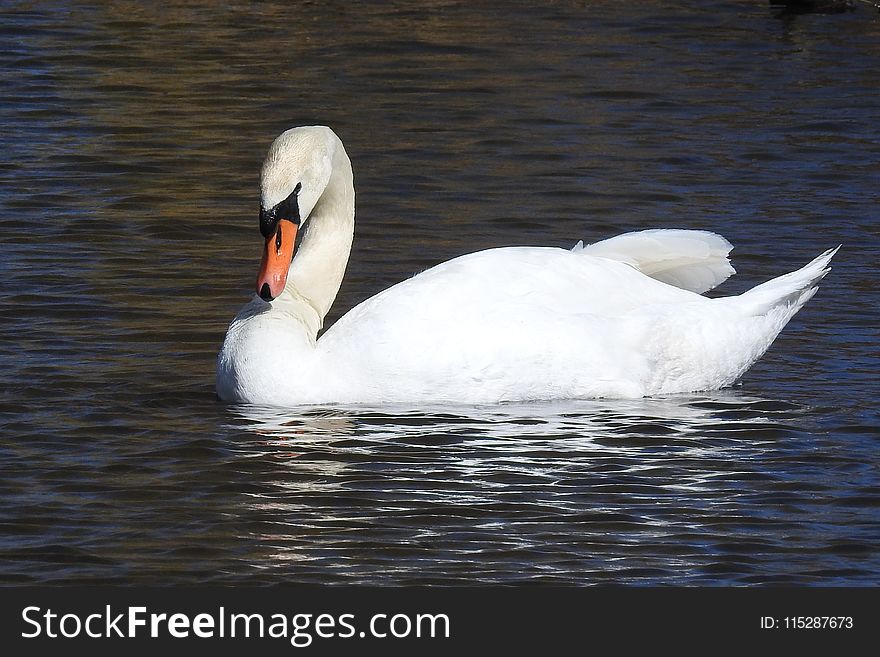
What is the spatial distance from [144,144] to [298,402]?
5.81 m

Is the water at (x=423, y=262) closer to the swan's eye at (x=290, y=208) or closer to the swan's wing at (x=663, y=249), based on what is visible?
the swan's wing at (x=663, y=249)

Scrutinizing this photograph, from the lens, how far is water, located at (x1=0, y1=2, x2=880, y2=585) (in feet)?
23.2

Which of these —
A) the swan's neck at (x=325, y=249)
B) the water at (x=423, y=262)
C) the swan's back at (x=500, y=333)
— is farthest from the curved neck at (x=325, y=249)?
the water at (x=423, y=262)

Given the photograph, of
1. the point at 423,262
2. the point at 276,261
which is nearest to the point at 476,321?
the point at 276,261

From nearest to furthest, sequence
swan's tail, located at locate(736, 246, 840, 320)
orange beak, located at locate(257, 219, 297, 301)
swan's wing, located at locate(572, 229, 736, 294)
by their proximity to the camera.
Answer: orange beak, located at locate(257, 219, 297, 301) → swan's tail, located at locate(736, 246, 840, 320) → swan's wing, located at locate(572, 229, 736, 294)

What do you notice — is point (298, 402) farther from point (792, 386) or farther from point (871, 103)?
point (871, 103)

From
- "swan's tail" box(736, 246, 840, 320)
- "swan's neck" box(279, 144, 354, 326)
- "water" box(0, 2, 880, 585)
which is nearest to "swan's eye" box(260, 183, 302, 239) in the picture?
"swan's neck" box(279, 144, 354, 326)

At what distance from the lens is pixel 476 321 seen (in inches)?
334

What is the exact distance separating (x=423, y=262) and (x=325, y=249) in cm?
200

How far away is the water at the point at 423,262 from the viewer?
7062mm

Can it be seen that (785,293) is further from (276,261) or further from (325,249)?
(276,261)

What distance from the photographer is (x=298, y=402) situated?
848 centimetres

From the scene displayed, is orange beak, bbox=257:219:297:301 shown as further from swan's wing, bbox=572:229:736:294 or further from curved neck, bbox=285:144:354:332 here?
swan's wing, bbox=572:229:736:294

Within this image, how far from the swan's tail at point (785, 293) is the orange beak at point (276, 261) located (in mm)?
2201
